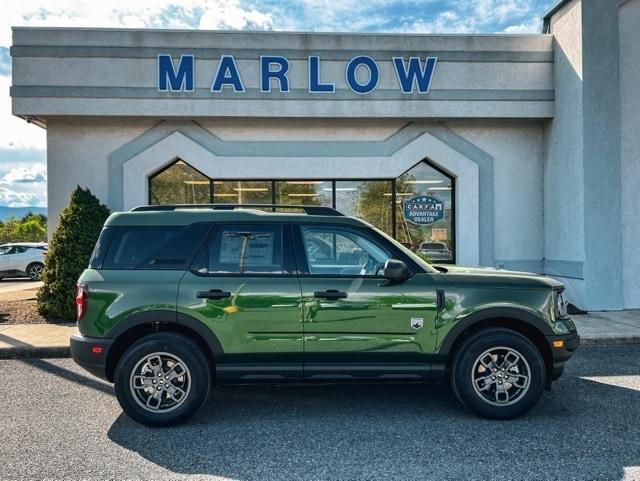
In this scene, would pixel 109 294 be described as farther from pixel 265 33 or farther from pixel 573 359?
pixel 265 33

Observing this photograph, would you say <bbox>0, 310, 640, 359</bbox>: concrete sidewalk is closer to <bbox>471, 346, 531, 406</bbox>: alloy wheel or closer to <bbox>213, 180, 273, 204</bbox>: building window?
<bbox>471, 346, 531, 406</bbox>: alloy wheel

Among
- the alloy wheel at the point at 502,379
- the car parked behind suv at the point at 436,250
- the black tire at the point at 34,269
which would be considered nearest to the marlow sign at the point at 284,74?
the car parked behind suv at the point at 436,250

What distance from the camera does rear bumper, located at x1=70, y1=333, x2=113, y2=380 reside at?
4094 millimetres

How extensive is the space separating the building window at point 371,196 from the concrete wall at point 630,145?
133 inches

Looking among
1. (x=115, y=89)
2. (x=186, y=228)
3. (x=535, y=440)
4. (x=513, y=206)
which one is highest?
(x=115, y=89)

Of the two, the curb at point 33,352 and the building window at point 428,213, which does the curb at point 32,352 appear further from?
the building window at point 428,213

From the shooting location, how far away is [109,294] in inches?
162

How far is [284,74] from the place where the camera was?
9789 mm

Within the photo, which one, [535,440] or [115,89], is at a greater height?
[115,89]

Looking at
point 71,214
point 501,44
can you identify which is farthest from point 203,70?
point 501,44

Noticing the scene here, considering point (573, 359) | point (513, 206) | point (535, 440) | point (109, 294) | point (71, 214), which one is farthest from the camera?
point (513, 206)

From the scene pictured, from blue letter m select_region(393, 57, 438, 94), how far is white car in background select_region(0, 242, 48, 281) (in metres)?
14.5

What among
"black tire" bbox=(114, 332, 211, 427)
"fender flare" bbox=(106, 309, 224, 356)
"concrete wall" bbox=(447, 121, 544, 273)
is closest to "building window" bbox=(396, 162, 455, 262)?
"concrete wall" bbox=(447, 121, 544, 273)

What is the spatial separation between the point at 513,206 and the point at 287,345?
26.6 feet
